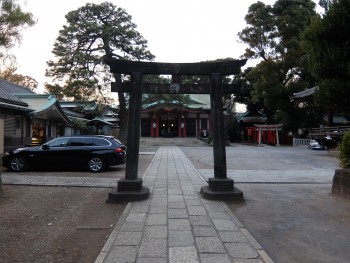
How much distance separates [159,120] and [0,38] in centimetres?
4185

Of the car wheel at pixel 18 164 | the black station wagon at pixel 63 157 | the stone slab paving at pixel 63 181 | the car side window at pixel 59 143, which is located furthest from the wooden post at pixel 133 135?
the car wheel at pixel 18 164

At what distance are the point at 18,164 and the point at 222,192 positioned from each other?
9.38 meters

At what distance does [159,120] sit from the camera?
49000 mm

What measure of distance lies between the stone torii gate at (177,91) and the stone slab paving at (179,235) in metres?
0.62

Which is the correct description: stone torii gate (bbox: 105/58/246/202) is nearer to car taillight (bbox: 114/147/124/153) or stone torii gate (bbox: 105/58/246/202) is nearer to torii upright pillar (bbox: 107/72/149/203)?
torii upright pillar (bbox: 107/72/149/203)

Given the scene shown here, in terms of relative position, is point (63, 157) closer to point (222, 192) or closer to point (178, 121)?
point (222, 192)

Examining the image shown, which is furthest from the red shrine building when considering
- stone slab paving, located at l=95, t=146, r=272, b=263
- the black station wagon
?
stone slab paving, located at l=95, t=146, r=272, b=263

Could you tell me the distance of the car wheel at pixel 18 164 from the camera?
13.4 metres

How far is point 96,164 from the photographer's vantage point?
13.5 meters

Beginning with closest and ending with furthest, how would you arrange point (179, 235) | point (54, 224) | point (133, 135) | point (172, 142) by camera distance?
point (179, 235) < point (54, 224) < point (133, 135) < point (172, 142)

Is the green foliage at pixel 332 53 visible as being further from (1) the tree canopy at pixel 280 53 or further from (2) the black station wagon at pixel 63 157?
(1) the tree canopy at pixel 280 53

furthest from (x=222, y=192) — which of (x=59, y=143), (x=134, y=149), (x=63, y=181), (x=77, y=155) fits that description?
(x=59, y=143)

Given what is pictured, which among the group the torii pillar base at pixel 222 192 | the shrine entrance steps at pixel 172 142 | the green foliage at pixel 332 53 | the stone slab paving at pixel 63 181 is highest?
the green foliage at pixel 332 53

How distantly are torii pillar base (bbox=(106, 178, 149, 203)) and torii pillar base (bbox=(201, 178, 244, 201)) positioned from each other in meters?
1.57
